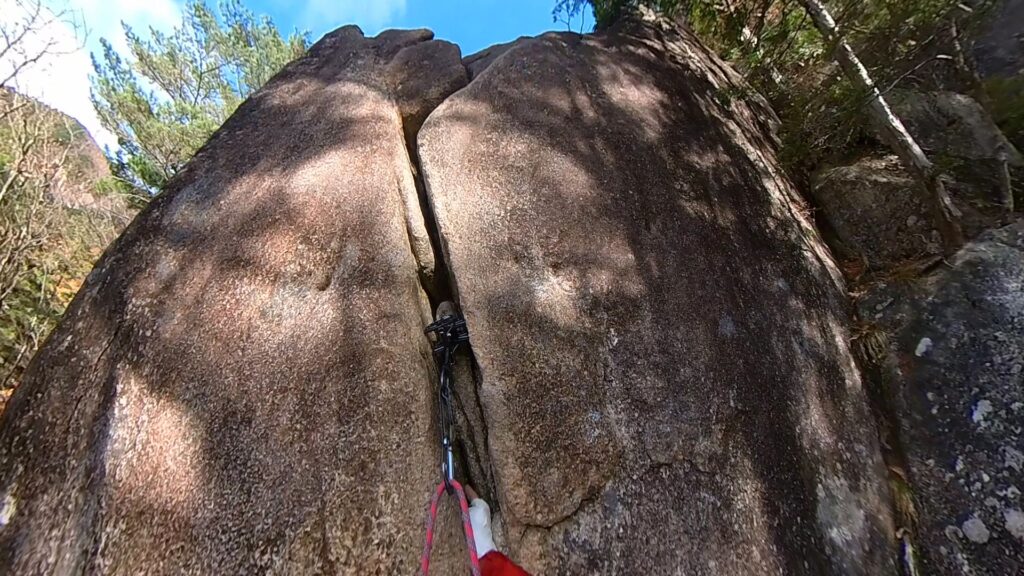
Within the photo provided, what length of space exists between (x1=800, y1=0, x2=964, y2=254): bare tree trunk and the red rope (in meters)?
3.40

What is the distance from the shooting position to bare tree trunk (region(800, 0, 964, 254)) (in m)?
3.18

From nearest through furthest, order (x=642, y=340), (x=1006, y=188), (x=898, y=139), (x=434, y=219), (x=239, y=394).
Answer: (x=239, y=394), (x=642, y=340), (x=434, y=219), (x=1006, y=188), (x=898, y=139)

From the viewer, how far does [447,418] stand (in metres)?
2.38

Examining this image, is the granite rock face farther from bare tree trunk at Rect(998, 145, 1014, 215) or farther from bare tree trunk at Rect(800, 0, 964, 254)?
bare tree trunk at Rect(998, 145, 1014, 215)

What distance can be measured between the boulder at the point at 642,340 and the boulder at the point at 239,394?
1.41 feet

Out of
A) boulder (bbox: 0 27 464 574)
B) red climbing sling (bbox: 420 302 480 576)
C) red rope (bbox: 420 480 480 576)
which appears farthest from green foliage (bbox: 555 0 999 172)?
red rope (bbox: 420 480 480 576)

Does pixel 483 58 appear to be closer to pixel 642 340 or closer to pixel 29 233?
pixel 642 340

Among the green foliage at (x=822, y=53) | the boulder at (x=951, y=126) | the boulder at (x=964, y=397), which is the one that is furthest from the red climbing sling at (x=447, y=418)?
the boulder at (x=951, y=126)

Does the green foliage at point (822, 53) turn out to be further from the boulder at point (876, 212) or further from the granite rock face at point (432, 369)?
the granite rock face at point (432, 369)

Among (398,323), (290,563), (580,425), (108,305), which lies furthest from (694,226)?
(108,305)

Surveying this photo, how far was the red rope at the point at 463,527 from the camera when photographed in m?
1.89

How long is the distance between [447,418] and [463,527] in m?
0.50

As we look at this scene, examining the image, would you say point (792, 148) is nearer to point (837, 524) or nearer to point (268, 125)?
point (837, 524)

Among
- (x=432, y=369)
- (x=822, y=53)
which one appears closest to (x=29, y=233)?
(x=432, y=369)
